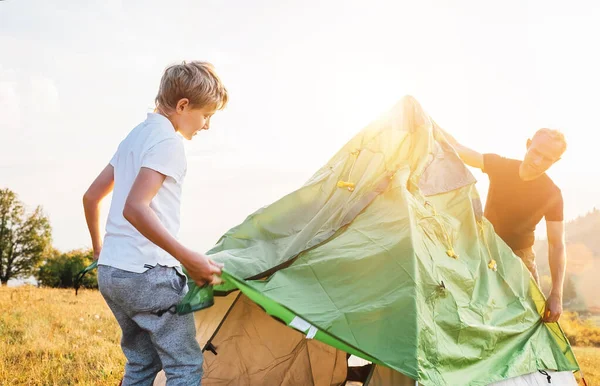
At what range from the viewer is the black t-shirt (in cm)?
452

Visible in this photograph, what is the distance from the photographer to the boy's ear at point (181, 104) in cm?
262

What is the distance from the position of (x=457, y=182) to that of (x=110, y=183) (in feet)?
7.34

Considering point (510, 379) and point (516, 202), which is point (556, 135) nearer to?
Result: point (516, 202)

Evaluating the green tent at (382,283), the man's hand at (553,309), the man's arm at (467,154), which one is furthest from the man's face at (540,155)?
the man's hand at (553,309)

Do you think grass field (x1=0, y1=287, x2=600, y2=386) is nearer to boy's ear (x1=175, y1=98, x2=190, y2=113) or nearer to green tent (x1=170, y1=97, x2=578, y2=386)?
green tent (x1=170, y1=97, x2=578, y2=386)

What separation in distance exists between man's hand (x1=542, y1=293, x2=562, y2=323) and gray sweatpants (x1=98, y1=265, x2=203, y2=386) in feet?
8.20

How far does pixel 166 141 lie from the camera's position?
245cm

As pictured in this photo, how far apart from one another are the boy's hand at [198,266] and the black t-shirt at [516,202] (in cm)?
301

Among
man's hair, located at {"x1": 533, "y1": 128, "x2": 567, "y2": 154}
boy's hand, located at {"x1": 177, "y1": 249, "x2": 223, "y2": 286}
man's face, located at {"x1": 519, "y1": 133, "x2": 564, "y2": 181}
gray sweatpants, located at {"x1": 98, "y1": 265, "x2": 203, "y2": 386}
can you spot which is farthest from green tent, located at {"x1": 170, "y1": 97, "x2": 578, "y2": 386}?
man's hair, located at {"x1": 533, "y1": 128, "x2": 567, "y2": 154}

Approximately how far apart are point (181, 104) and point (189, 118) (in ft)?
0.25

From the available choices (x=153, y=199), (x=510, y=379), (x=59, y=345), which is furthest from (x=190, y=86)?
(x=59, y=345)

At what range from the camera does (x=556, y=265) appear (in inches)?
171

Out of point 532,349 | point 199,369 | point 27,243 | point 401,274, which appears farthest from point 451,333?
point 27,243

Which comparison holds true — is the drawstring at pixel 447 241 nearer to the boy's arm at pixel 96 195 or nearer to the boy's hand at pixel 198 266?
the boy's hand at pixel 198 266
